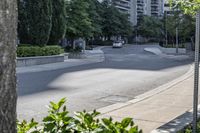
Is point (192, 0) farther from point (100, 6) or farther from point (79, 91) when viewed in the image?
point (100, 6)

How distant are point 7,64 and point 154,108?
8.02m

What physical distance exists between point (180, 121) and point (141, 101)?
4964mm

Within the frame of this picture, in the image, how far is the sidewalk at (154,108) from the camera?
331 inches

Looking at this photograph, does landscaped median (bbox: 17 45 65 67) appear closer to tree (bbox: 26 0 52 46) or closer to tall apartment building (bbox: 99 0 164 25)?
tree (bbox: 26 0 52 46)

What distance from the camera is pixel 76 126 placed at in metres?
3.46

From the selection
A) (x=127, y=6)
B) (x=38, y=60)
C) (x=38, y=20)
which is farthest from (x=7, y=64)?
(x=127, y=6)

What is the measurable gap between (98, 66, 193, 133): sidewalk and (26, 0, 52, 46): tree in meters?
15.4

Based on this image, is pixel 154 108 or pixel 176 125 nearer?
pixel 176 125

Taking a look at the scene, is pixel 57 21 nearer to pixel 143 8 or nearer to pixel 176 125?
pixel 176 125

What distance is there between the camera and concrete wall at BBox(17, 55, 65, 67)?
25.0 metres

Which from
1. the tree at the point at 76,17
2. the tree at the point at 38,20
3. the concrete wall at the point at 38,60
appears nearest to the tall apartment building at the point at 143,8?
the tree at the point at 76,17

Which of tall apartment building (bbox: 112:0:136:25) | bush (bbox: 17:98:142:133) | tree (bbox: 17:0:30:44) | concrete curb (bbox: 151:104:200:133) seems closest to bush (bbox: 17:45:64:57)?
tree (bbox: 17:0:30:44)

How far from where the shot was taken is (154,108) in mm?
10258

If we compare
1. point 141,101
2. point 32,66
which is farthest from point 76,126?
point 32,66
